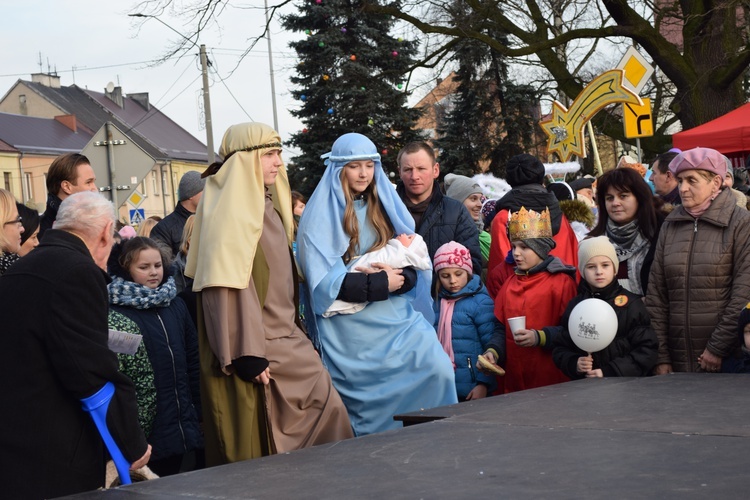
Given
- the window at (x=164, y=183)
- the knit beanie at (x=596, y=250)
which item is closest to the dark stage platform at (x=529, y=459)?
the knit beanie at (x=596, y=250)

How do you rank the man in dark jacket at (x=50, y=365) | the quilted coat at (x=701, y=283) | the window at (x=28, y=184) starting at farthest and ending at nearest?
the window at (x=28, y=184)
the quilted coat at (x=701, y=283)
the man in dark jacket at (x=50, y=365)

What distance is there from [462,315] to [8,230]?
2744 millimetres

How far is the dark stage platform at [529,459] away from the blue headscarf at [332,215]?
1.40 meters

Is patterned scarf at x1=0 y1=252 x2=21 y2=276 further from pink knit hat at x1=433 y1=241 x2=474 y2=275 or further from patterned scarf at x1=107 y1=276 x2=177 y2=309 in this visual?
pink knit hat at x1=433 y1=241 x2=474 y2=275

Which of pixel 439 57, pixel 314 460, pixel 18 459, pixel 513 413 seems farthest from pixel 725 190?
pixel 439 57

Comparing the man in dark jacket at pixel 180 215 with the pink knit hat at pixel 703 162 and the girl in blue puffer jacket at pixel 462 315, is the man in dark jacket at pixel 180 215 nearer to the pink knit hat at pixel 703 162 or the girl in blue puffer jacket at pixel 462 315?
the girl in blue puffer jacket at pixel 462 315

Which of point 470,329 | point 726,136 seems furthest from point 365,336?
point 726,136

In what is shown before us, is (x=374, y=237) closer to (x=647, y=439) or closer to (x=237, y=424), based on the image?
(x=237, y=424)

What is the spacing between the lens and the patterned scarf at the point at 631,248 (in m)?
6.17

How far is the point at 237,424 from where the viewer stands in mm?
4945

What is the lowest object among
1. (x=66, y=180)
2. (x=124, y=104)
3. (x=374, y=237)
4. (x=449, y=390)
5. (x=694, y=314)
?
(x=449, y=390)

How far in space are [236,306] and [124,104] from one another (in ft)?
265

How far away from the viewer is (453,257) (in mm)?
6324

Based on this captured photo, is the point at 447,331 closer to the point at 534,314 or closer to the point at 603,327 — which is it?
the point at 534,314
